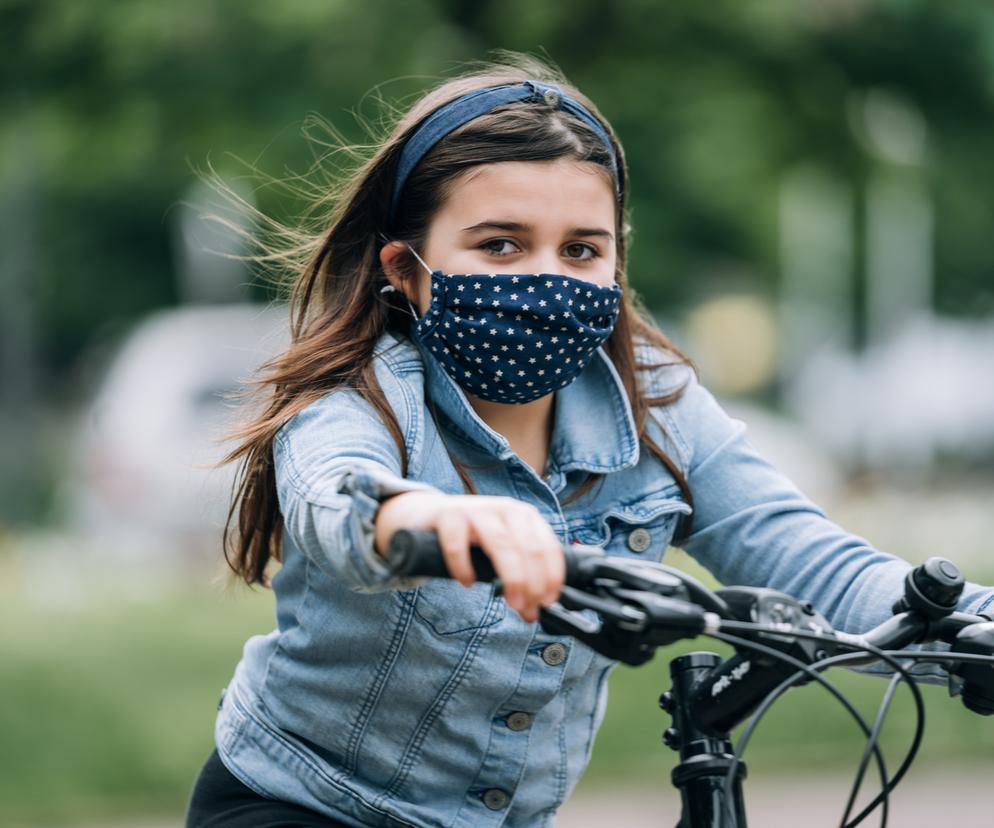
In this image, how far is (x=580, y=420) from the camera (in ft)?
9.06

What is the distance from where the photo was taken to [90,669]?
6.95 metres

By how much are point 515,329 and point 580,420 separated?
0.29 m

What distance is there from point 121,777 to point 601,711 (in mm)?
4136

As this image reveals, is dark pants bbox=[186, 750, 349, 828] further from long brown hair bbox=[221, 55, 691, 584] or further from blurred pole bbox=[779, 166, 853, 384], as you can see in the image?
blurred pole bbox=[779, 166, 853, 384]

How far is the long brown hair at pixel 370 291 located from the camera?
2594 mm

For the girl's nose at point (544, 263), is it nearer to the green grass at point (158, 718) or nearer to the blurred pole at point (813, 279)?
the green grass at point (158, 718)

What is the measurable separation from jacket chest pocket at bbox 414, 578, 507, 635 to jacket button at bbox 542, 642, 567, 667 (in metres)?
0.11

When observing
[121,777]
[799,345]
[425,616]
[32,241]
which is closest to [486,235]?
[425,616]

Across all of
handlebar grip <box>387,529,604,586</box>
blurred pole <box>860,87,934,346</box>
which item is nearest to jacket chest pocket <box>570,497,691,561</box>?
handlebar grip <box>387,529,604,586</box>

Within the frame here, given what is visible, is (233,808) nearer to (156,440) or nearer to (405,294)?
(405,294)

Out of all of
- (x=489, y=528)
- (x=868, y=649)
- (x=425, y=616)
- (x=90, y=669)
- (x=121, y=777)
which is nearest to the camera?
(x=489, y=528)

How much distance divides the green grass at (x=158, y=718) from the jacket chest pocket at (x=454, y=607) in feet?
13.0

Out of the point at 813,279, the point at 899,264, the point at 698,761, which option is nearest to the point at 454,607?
the point at 698,761

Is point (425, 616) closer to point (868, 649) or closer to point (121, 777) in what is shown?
point (868, 649)
